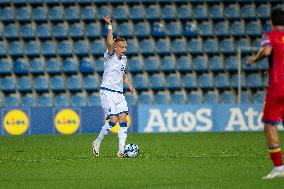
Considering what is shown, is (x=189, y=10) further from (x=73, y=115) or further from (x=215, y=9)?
(x=73, y=115)

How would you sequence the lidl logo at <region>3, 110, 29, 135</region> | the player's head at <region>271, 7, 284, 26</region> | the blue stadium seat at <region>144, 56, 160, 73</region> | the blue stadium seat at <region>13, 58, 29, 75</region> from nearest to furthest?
the player's head at <region>271, 7, 284, 26</region> < the lidl logo at <region>3, 110, 29, 135</region> < the blue stadium seat at <region>13, 58, 29, 75</region> < the blue stadium seat at <region>144, 56, 160, 73</region>

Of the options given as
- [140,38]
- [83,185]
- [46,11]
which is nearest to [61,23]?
[46,11]

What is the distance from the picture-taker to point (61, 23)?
2853 centimetres

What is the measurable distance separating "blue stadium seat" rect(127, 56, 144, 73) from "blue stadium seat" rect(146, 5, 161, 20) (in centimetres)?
169

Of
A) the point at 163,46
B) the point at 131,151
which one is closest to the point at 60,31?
the point at 163,46

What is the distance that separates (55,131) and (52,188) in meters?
15.9

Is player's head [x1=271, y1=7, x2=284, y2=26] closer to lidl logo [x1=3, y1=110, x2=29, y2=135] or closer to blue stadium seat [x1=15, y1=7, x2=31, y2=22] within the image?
lidl logo [x1=3, y1=110, x2=29, y2=135]

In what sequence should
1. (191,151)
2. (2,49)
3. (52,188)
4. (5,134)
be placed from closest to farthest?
1. (52,188)
2. (191,151)
3. (5,134)
4. (2,49)

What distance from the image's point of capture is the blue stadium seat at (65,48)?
27.8 metres

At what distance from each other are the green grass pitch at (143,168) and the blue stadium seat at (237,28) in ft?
42.1

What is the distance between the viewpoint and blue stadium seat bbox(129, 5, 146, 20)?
28.3 m

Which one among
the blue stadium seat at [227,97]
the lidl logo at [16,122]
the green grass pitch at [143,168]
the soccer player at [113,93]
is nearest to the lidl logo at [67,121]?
the lidl logo at [16,122]

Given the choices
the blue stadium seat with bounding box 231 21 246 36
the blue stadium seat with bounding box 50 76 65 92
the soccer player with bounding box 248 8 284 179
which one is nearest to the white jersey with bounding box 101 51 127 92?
the soccer player with bounding box 248 8 284 179

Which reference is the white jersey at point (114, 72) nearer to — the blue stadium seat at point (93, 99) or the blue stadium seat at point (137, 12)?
the blue stadium seat at point (93, 99)
